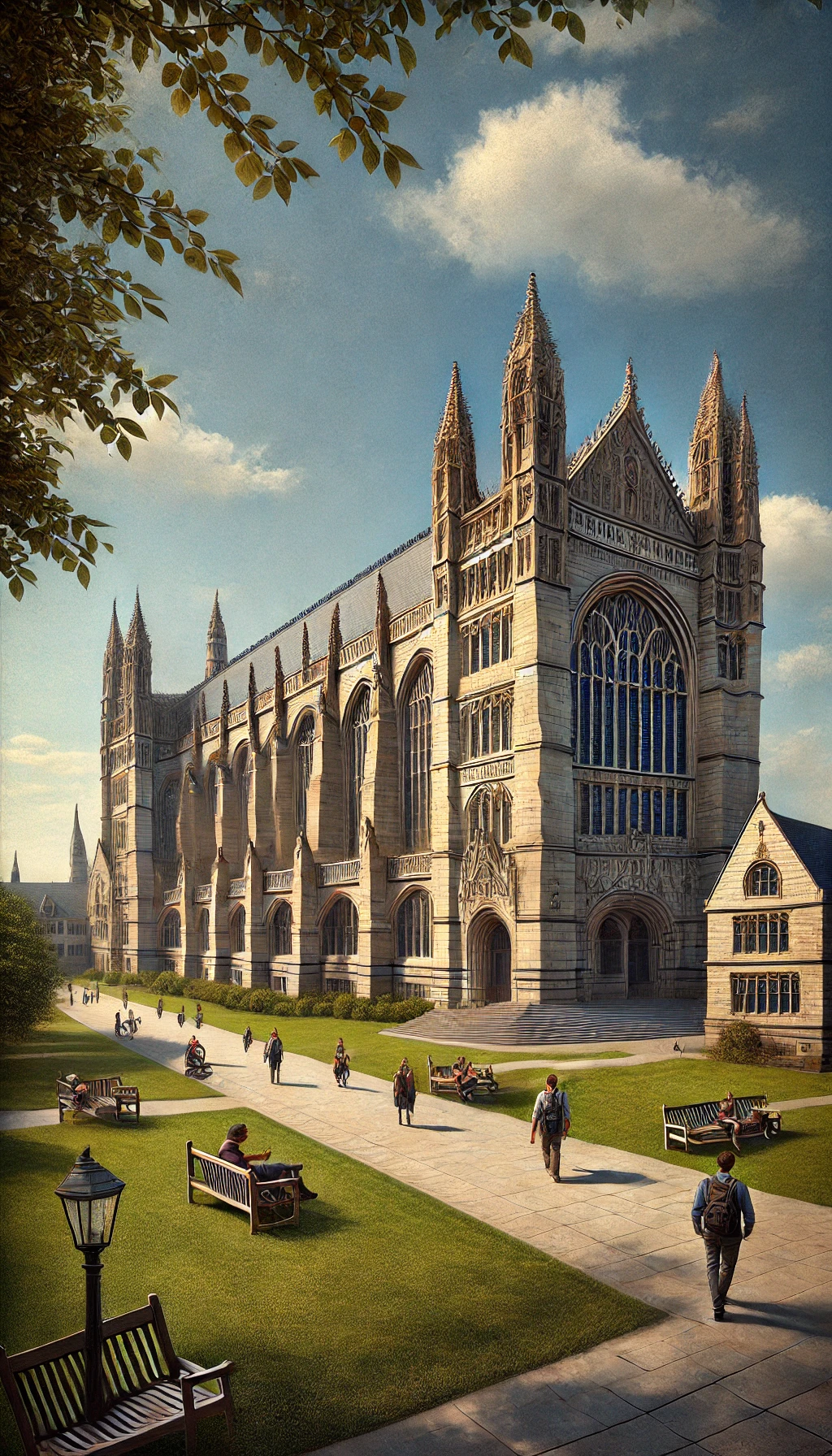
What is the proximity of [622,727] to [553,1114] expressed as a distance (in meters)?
23.7

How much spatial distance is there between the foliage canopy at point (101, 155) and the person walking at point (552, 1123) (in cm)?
1067

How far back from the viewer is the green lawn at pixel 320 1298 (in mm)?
7406

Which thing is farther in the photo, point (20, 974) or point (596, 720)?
point (596, 720)

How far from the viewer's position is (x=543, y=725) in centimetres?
3203

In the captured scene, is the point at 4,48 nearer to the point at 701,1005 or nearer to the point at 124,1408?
the point at 124,1408

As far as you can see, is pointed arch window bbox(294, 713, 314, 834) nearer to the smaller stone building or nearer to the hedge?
the hedge

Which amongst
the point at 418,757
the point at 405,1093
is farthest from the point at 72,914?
the point at 405,1093

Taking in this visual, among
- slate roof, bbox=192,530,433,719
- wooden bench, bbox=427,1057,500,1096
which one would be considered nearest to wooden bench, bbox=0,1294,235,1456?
wooden bench, bbox=427,1057,500,1096

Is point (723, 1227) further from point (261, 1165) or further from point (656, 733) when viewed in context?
point (656, 733)

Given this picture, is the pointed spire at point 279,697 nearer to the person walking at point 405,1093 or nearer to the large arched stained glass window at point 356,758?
the large arched stained glass window at point 356,758

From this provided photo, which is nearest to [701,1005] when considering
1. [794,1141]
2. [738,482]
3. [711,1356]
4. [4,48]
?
[794,1141]

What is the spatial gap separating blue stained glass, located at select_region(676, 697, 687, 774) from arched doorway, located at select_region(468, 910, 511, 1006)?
1015 cm

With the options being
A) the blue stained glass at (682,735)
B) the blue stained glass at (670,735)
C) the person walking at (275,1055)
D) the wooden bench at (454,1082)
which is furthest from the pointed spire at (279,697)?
the wooden bench at (454,1082)

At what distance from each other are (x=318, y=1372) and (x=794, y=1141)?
10.1 metres
